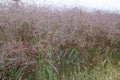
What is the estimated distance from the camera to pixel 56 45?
13.1 ft

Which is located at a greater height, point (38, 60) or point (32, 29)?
point (32, 29)

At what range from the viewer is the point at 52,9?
4836 millimetres

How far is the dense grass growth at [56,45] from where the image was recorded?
11.6ft

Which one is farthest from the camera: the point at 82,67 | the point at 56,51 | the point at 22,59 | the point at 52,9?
the point at 52,9

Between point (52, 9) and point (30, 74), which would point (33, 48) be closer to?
point (30, 74)

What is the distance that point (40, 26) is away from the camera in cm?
409

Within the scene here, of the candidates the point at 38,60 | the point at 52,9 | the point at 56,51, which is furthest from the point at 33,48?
the point at 52,9

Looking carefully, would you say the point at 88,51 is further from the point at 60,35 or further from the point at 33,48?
the point at 33,48

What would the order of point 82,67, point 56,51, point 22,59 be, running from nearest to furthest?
point 22,59
point 56,51
point 82,67

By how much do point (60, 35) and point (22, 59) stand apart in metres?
0.85

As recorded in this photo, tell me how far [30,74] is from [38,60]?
182 millimetres

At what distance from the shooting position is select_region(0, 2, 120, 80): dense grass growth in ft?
11.6

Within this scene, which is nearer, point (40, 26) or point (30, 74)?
point (30, 74)

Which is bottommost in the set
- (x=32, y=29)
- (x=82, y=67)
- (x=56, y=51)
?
(x=82, y=67)
